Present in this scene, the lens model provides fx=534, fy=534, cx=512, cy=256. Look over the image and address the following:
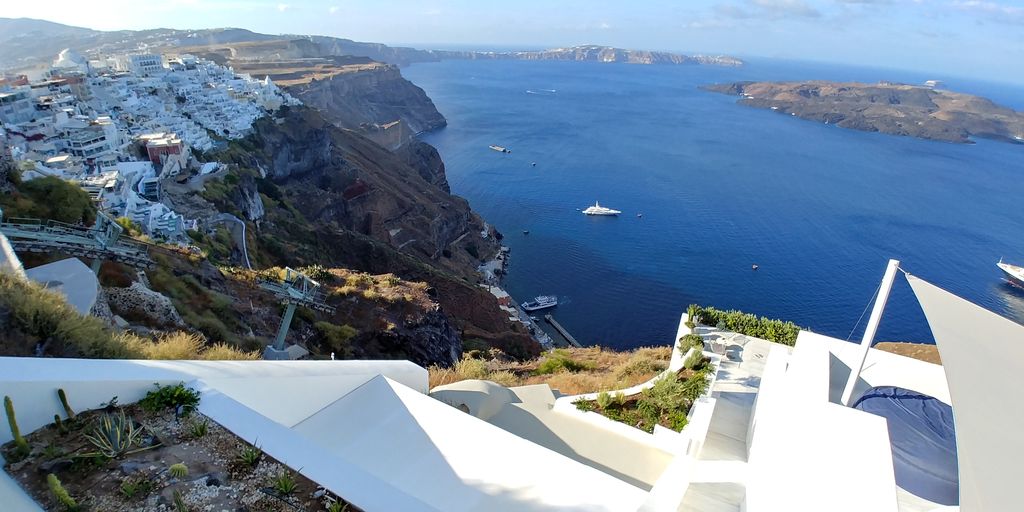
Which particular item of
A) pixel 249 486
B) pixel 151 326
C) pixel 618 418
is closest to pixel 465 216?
pixel 151 326

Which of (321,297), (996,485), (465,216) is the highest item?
(996,485)

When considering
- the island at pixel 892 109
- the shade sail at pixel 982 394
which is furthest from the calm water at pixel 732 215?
the shade sail at pixel 982 394

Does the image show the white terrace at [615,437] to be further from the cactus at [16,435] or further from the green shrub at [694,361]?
the green shrub at [694,361]

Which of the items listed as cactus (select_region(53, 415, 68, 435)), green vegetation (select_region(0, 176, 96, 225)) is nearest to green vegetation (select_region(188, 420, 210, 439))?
cactus (select_region(53, 415, 68, 435))

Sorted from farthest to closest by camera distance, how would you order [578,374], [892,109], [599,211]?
[892,109] < [599,211] < [578,374]

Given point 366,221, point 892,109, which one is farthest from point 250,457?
point 892,109

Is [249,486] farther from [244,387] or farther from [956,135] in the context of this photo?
[956,135]

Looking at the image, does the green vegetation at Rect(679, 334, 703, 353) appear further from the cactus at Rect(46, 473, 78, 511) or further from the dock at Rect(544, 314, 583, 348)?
the dock at Rect(544, 314, 583, 348)

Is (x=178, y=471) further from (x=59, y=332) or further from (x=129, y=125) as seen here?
(x=129, y=125)
